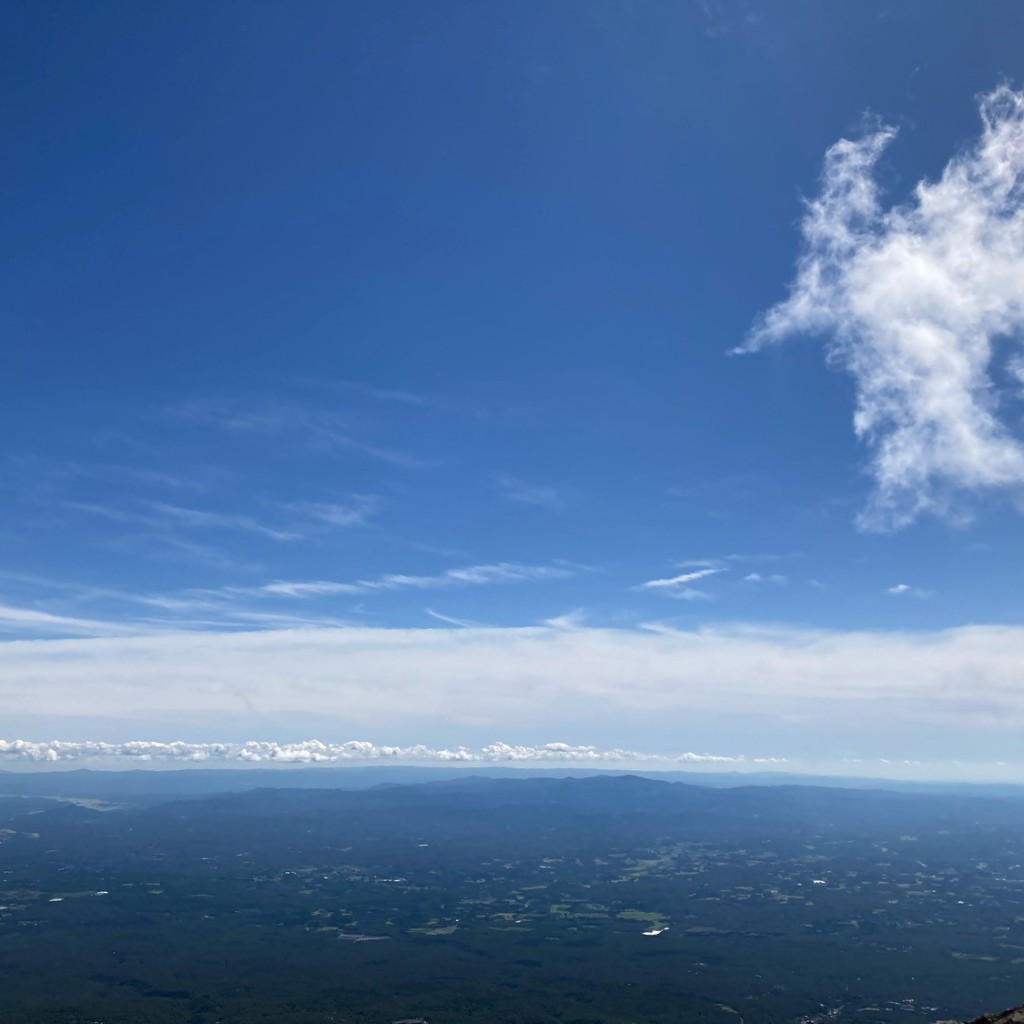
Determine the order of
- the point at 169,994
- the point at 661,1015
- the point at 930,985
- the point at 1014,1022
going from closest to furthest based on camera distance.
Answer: the point at 1014,1022, the point at 661,1015, the point at 169,994, the point at 930,985

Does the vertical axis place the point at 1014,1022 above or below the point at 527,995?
above

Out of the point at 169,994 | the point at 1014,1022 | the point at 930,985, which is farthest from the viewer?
the point at 930,985

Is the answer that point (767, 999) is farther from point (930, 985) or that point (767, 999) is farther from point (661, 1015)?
point (930, 985)

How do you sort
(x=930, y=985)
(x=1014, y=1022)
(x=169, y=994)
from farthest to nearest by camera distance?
(x=930, y=985), (x=169, y=994), (x=1014, y=1022)

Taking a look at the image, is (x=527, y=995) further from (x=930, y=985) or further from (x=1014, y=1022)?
(x=1014, y=1022)

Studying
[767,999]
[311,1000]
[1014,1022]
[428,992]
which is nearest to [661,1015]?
[767,999]

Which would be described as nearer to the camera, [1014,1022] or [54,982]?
[1014,1022]

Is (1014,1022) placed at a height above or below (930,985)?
above

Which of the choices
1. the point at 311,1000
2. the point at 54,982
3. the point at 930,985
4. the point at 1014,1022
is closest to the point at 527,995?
the point at 311,1000

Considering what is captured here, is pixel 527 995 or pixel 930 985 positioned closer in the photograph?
pixel 527 995
